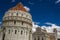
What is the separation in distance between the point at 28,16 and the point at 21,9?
9.40ft

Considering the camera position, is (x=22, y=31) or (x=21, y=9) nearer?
(x=22, y=31)

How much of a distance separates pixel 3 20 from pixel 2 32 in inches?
131

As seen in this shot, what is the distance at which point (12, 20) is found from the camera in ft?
162

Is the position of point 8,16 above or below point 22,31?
above

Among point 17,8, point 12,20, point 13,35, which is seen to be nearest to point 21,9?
point 17,8

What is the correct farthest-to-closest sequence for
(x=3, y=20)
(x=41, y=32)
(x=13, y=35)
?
(x=41, y=32) → (x=3, y=20) → (x=13, y=35)

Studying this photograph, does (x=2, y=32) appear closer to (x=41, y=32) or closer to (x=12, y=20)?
(x=12, y=20)

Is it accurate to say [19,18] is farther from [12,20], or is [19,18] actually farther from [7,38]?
[7,38]

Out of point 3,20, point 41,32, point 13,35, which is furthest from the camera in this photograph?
Result: point 41,32

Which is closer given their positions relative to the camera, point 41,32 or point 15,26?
point 15,26

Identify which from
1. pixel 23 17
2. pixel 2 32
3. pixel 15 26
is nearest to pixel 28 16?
pixel 23 17

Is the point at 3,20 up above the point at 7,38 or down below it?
above

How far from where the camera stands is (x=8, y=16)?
50.4m

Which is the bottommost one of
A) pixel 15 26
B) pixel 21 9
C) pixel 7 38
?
pixel 7 38
